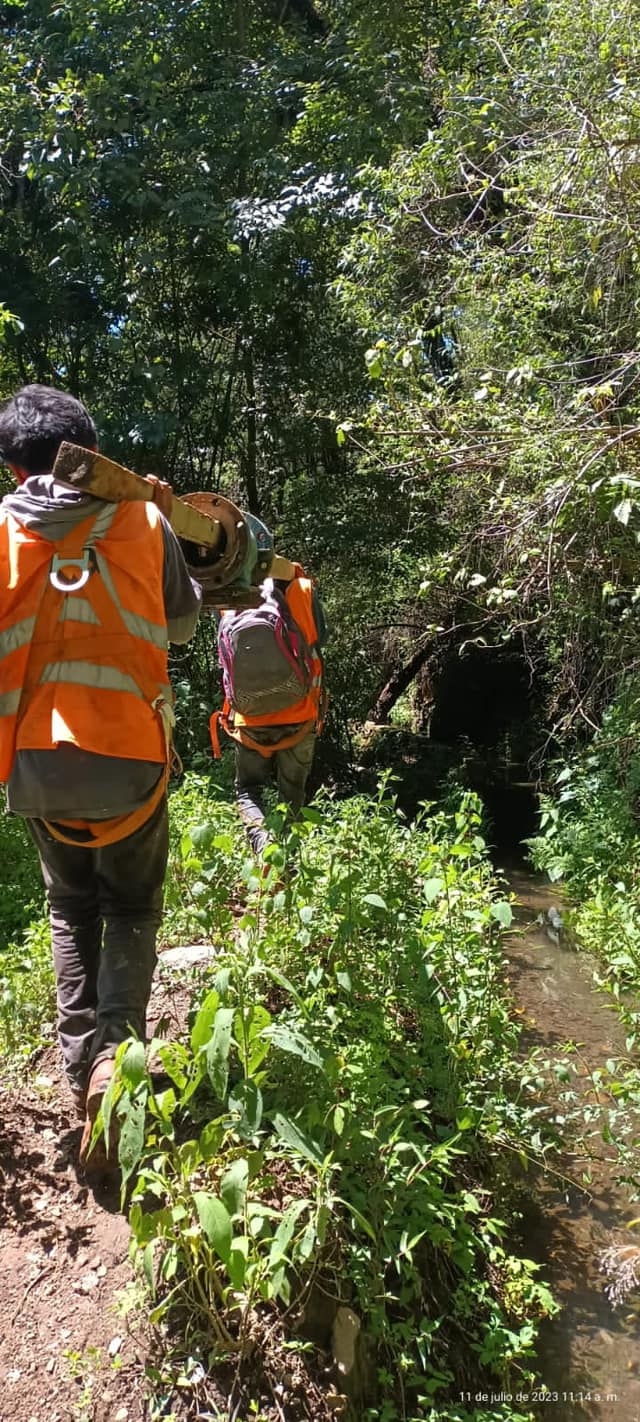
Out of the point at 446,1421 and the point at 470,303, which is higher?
the point at 470,303

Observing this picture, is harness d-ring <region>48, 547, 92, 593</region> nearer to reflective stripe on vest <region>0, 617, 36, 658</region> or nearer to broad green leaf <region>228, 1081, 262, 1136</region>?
reflective stripe on vest <region>0, 617, 36, 658</region>

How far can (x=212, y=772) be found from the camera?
309 inches

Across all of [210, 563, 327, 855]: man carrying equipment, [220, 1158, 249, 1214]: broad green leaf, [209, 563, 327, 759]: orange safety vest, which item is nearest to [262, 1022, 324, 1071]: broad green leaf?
[220, 1158, 249, 1214]: broad green leaf

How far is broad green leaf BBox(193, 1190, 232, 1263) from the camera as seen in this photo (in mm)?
1843

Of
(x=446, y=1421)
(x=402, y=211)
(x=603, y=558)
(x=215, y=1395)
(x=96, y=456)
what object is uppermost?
(x=402, y=211)

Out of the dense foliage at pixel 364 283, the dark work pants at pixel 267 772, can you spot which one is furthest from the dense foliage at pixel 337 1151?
the dense foliage at pixel 364 283

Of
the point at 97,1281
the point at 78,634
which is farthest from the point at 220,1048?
the point at 78,634

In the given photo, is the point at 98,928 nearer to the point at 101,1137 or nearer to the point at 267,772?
the point at 101,1137

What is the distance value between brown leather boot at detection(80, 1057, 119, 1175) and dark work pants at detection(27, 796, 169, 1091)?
16 cm

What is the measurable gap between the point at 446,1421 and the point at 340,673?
826cm

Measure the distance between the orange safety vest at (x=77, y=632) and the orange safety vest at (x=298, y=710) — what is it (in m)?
2.03

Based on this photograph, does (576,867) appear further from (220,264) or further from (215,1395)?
(220,264)

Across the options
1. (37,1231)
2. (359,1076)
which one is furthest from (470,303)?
(37,1231)

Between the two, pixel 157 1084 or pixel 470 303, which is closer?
pixel 157 1084
